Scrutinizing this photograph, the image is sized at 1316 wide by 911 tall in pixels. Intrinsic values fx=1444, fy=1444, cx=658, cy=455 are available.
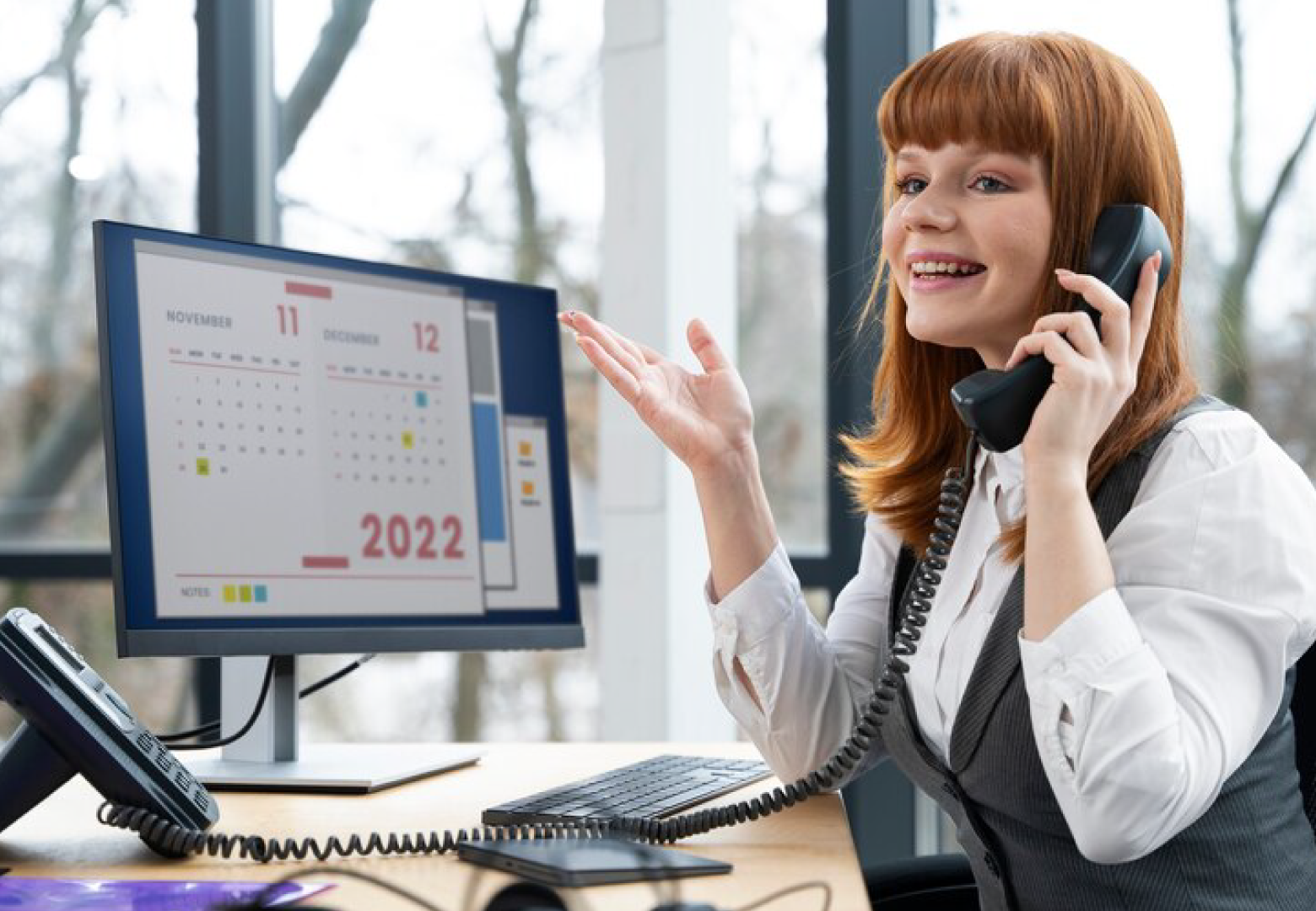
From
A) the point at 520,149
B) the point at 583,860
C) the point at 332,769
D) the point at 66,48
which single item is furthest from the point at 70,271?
the point at 583,860

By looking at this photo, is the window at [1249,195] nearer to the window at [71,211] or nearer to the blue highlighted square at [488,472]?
the blue highlighted square at [488,472]

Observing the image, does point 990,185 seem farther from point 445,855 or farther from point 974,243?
point 445,855

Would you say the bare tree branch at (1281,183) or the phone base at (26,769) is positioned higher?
the bare tree branch at (1281,183)

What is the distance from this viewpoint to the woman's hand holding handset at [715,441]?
4.61 feet

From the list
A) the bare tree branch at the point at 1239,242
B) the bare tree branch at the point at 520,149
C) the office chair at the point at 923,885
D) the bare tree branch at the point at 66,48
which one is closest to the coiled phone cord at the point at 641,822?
the office chair at the point at 923,885

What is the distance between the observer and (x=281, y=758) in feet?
→ 4.70

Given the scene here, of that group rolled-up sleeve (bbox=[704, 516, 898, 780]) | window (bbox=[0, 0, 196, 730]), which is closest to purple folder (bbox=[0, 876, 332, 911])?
rolled-up sleeve (bbox=[704, 516, 898, 780])

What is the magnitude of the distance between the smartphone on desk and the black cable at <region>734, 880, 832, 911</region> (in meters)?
0.05

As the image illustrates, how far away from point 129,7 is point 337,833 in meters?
2.27

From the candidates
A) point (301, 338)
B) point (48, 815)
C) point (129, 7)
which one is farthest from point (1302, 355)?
point (129, 7)

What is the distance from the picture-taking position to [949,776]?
51.5 inches

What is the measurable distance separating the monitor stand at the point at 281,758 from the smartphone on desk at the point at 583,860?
33cm

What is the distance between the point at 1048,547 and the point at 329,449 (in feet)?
2.28

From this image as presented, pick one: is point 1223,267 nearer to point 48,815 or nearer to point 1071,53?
point 1071,53
